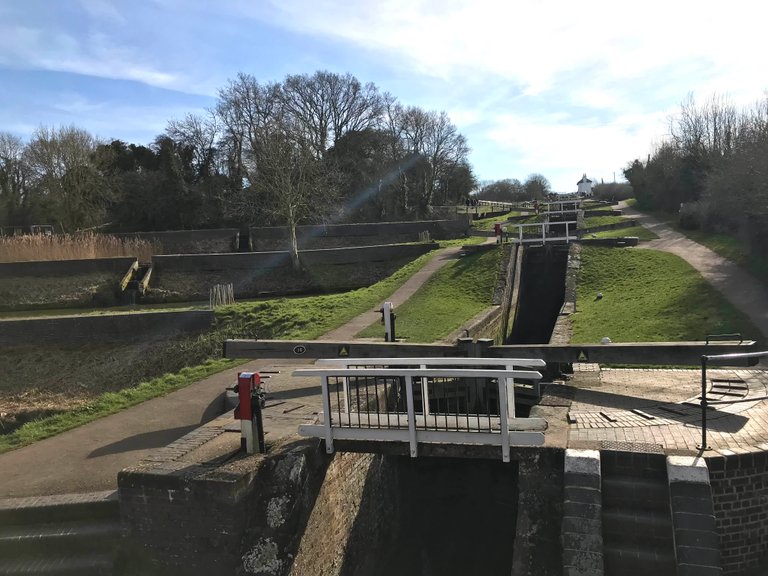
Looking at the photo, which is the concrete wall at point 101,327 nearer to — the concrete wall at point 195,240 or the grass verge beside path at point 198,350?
the grass verge beside path at point 198,350

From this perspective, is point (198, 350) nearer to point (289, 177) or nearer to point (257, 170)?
point (289, 177)

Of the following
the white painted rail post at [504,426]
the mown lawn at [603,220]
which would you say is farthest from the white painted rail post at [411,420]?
the mown lawn at [603,220]

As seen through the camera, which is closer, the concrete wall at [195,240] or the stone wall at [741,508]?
the stone wall at [741,508]

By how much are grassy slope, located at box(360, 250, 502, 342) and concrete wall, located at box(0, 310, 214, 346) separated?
21.8 ft

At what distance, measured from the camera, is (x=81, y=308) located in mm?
21906

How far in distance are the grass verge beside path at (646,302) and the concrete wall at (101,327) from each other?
11832mm

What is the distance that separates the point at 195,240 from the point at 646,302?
26.6 metres

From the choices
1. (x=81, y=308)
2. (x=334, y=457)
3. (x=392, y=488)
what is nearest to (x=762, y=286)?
(x=392, y=488)

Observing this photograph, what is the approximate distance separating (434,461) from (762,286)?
40.8 ft

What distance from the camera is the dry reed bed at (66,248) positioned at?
932 inches

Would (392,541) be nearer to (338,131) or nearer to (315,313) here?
(315,313)

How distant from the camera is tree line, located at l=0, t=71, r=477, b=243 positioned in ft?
106

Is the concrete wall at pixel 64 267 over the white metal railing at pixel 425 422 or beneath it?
over

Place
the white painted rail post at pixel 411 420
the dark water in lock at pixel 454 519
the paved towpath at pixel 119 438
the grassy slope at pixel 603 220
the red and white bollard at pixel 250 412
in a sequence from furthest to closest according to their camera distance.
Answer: the grassy slope at pixel 603 220
the dark water in lock at pixel 454 519
the paved towpath at pixel 119 438
the red and white bollard at pixel 250 412
the white painted rail post at pixel 411 420
